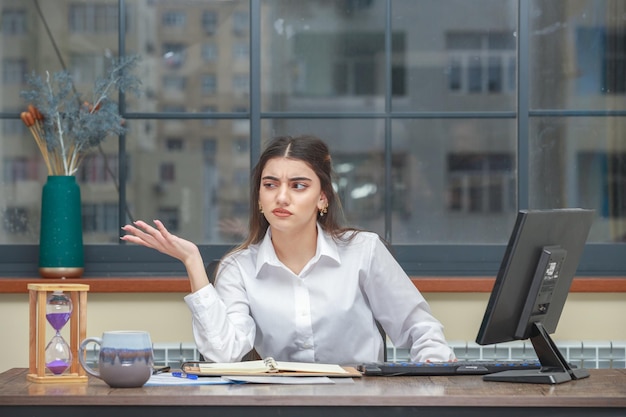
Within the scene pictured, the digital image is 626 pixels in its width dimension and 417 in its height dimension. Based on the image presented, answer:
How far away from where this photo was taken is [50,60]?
12.8ft

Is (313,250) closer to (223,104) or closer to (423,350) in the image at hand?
(423,350)

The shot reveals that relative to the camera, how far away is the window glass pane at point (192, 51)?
399 centimetres

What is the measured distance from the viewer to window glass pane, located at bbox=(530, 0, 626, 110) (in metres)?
3.95

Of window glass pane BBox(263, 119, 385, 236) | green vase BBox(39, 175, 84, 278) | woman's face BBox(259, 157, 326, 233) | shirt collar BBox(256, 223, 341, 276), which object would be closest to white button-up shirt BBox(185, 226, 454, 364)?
shirt collar BBox(256, 223, 341, 276)

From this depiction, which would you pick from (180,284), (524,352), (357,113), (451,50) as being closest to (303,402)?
(180,284)

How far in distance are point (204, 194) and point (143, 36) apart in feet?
2.09

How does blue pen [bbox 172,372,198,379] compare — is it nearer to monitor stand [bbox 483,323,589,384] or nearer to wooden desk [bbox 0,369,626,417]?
wooden desk [bbox 0,369,626,417]

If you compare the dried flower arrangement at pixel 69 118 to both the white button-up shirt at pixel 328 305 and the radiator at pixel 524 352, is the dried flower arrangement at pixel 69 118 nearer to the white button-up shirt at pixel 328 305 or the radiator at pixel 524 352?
the radiator at pixel 524 352

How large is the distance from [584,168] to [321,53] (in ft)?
3.53

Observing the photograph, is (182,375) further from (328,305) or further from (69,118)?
(69,118)

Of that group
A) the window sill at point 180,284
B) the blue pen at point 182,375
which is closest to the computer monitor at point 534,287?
the blue pen at point 182,375

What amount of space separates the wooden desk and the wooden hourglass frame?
0.44 ft

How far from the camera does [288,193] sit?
2.59m

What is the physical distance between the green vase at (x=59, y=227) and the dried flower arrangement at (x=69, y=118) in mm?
85
